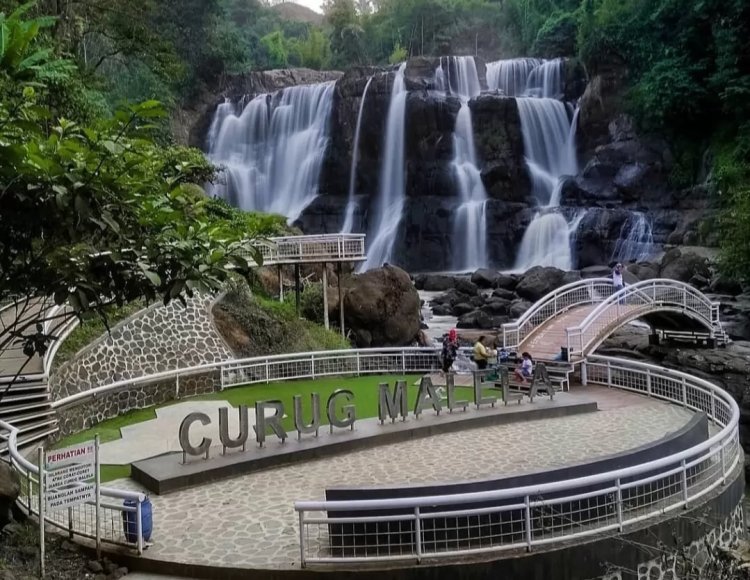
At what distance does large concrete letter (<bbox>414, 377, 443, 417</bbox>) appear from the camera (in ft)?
45.2

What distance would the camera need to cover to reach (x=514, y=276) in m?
36.8

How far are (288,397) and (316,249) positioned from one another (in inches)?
251

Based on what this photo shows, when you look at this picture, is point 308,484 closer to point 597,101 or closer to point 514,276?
point 514,276

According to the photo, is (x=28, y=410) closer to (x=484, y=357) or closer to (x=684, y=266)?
(x=484, y=357)

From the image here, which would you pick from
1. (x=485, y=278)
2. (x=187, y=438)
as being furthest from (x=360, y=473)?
(x=485, y=278)

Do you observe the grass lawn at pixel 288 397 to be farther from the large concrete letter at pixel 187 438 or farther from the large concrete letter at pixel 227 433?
the large concrete letter at pixel 227 433

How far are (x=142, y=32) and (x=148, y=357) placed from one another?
688 inches

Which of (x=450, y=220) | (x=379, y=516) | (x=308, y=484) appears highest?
(x=450, y=220)

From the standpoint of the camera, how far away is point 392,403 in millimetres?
13727

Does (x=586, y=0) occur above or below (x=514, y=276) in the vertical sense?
above

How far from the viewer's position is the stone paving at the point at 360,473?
863cm

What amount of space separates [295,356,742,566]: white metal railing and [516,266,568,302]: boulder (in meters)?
24.6

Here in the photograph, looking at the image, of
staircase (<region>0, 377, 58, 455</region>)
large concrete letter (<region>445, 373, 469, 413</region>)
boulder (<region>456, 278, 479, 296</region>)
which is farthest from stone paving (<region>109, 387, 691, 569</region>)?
boulder (<region>456, 278, 479, 296</region>)

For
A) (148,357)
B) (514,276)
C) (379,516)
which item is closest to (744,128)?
(514,276)
